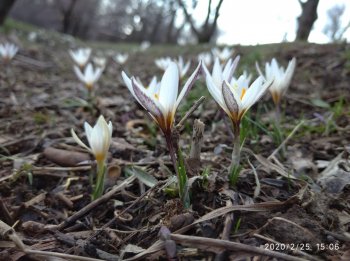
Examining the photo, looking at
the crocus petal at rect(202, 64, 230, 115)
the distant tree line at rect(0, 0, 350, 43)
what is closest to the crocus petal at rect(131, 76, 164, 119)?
the crocus petal at rect(202, 64, 230, 115)

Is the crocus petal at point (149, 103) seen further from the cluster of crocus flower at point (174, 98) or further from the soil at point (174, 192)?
the soil at point (174, 192)

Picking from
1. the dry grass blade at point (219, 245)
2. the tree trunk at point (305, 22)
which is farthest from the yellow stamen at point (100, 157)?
the tree trunk at point (305, 22)

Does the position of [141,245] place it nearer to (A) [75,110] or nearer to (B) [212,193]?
(B) [212,193]

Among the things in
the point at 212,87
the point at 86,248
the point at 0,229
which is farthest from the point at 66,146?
the point at 212,87

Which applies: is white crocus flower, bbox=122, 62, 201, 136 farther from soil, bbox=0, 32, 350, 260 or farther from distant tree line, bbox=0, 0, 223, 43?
distant tree line, bbox=0, 0, 223, 43

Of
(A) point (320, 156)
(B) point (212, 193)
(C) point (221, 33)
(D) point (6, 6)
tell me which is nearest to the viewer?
(B) point (212, 193)

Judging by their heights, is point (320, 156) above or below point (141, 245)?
above
